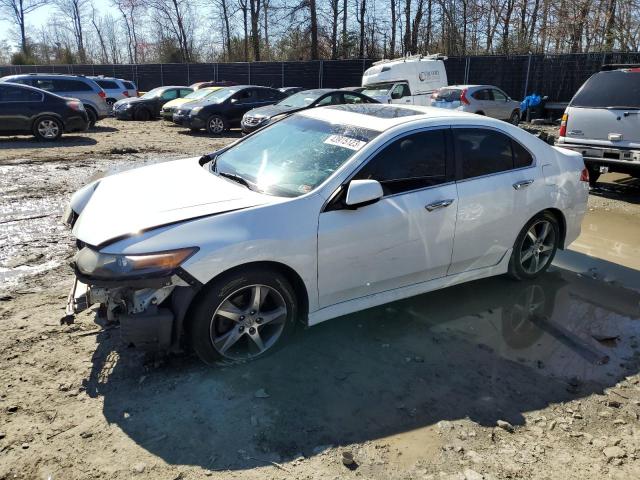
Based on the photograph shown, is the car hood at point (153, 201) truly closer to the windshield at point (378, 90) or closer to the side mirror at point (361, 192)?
the side mirror at point (361, 192)

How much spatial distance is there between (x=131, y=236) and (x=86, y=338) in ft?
3.78

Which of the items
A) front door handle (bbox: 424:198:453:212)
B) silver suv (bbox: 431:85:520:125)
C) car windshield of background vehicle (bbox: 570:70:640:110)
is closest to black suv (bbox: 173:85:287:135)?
silver suv (bbox: 431:85:520:125)

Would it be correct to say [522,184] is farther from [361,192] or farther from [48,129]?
[48,129]

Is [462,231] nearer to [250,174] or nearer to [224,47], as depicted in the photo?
[250,174]

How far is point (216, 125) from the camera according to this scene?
681 inches

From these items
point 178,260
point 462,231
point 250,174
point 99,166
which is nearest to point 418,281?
point 462,231

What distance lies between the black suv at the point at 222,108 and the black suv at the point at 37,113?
360 cm

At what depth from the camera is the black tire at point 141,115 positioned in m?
21.2

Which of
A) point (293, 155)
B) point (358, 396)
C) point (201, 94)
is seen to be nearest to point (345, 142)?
point (293, 155)

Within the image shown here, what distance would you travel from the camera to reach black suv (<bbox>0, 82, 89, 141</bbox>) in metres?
13.3

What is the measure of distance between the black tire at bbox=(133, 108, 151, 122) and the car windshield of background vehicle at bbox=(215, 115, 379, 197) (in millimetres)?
18244

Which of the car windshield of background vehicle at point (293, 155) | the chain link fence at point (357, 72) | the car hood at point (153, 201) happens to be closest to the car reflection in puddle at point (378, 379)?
the car hood at point (153, 201)

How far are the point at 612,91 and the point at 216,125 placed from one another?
1201 cm

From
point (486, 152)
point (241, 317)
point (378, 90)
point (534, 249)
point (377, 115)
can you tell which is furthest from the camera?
point (378, 90)
